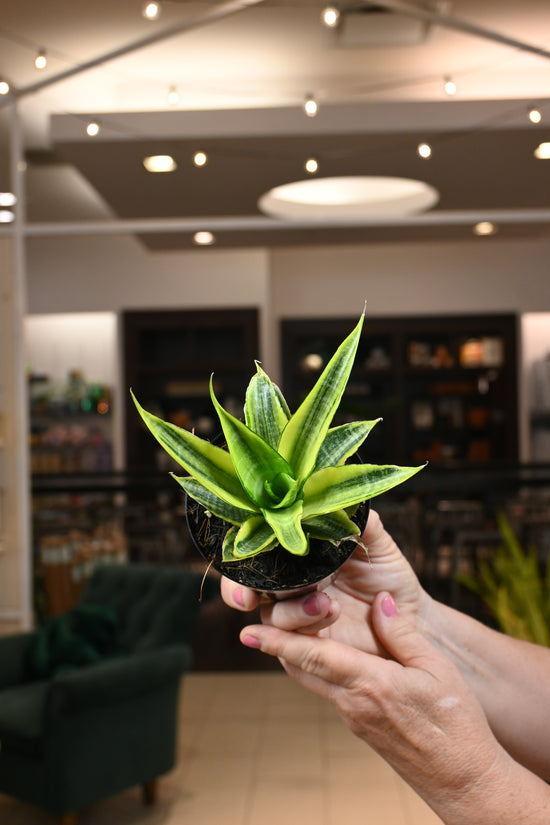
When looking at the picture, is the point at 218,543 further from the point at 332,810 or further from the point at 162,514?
the point at 162,514

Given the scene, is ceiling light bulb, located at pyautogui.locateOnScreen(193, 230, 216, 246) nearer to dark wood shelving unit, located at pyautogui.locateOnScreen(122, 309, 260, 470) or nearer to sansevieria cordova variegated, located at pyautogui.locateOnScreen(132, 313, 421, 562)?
dark wood shelving unit, located at pyautogui.locateOnScreen(122, 309, 260, 470)

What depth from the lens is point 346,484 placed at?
729 mm

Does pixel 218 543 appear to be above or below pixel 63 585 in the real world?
above

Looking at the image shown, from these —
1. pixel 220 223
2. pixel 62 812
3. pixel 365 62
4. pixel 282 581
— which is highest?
pixel 365 62

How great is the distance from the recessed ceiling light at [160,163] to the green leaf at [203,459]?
354 centimetres

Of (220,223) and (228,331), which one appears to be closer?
(220,223)

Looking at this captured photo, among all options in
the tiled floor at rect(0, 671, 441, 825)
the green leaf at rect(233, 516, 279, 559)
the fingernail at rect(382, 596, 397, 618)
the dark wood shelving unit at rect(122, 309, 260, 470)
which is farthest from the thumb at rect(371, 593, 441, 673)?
the dark wood shelving unit at rect(122, 309, 260, 470)

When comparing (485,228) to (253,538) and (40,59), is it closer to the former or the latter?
(40,59)

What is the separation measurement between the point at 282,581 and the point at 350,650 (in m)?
0.18

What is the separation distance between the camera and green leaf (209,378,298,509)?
730 millimetres

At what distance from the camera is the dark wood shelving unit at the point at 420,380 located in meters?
5.75

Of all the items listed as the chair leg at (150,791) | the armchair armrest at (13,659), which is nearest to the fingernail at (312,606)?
the chair leg at (150,791)

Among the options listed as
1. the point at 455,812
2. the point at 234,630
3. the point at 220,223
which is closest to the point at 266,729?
the point at 234,630

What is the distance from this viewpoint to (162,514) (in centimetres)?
478
